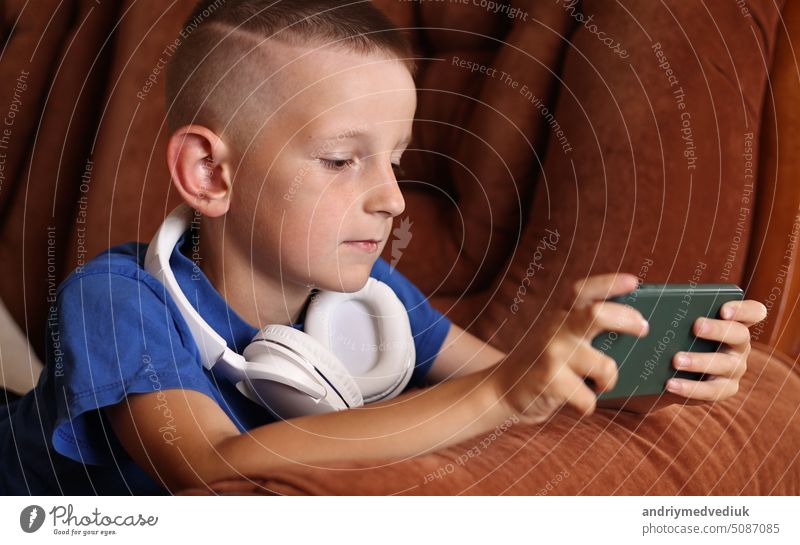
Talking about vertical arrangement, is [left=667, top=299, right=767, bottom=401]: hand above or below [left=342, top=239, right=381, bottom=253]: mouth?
below

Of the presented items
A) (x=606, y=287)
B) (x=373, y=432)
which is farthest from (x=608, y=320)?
(x=373, y=432)

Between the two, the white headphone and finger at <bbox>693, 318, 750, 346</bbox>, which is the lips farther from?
finger at <bbox>693, 318, 750, 346</bbox>

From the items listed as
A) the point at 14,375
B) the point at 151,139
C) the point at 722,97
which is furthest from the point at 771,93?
the point at 14,375

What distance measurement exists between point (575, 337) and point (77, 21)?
1.39ft

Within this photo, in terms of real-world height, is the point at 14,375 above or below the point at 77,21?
below

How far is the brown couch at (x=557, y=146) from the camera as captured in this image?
58cm

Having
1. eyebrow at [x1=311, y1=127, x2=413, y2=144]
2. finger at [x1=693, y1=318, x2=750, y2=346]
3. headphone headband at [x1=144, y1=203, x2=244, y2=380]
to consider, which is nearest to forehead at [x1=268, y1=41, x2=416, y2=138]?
eyebrow at [x1=311, y1=127, x2=413, y2=144]

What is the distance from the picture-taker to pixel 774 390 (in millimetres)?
543

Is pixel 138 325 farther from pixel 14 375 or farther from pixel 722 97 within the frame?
pixel 722 97

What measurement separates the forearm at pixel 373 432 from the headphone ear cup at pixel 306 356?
42mm

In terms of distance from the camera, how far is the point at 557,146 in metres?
0.59

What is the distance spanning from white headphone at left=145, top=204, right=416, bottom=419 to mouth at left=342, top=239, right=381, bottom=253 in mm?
43

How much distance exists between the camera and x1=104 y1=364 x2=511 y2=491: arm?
422 millimetres

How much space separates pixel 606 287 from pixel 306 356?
17 centimetres
